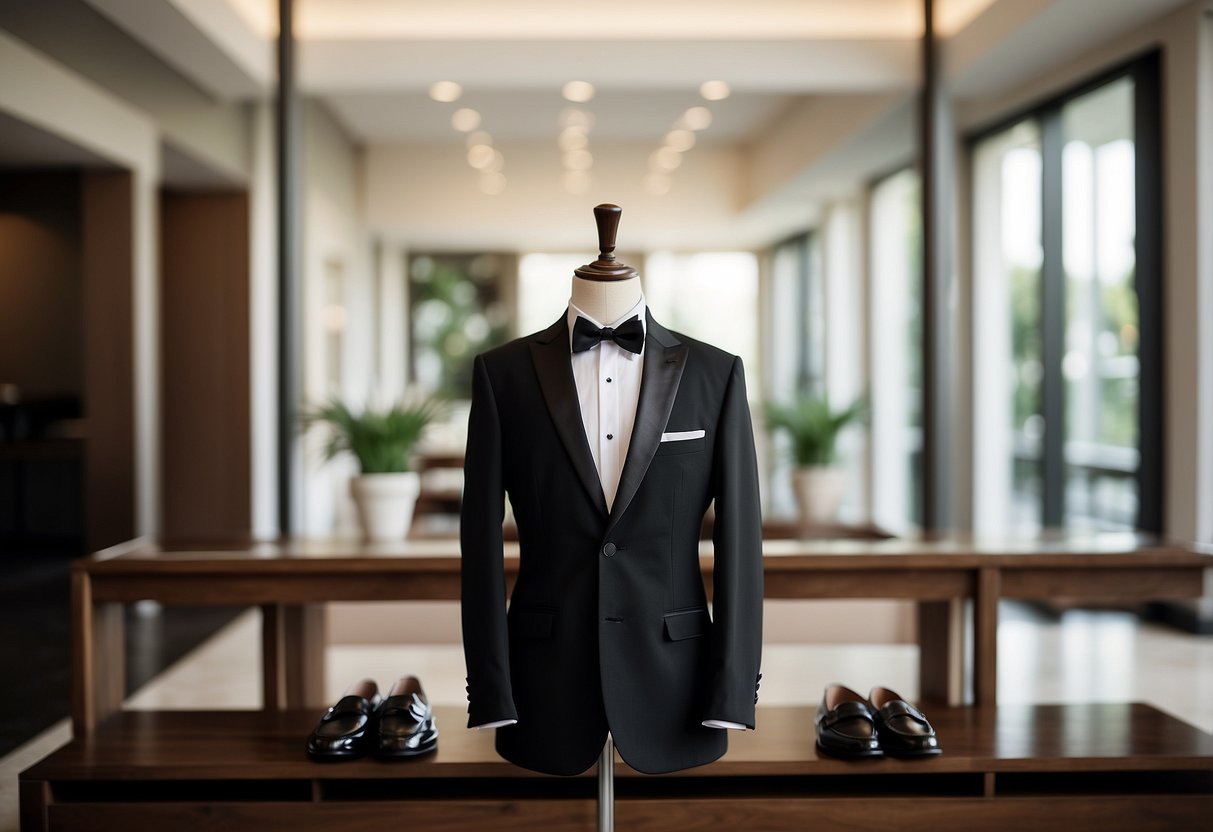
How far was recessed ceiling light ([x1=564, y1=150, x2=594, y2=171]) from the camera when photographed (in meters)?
10.1

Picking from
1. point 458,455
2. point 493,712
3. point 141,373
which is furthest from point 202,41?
point 458,455

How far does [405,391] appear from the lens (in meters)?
11.2

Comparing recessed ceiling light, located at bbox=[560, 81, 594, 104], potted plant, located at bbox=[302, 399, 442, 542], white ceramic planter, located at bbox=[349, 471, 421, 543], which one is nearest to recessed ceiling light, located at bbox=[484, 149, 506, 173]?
recessed ceiling light, located at bbox=[560, 81, 594, 104]

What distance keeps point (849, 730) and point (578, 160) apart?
853 centimetres

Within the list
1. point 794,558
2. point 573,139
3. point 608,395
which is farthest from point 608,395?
point 573,139

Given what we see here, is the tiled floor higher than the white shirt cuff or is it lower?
lower

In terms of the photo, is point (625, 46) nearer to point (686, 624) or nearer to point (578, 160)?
point (686, 624)

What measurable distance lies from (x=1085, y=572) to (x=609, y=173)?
327 inches

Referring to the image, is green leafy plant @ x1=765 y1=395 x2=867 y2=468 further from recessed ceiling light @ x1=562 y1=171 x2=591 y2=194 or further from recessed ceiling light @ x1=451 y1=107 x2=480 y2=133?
recessed ceiling light @ x1=562 y1=171 x2=591 y2=194

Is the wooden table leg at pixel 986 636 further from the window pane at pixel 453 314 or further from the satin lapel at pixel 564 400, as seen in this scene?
the window pane at pixel 453 314

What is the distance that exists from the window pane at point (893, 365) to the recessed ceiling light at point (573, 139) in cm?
256

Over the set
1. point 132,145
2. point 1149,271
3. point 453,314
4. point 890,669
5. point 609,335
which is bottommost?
point 890,669

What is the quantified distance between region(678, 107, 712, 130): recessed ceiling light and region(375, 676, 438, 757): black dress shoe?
7035mm

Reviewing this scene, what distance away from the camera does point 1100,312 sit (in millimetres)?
5500
